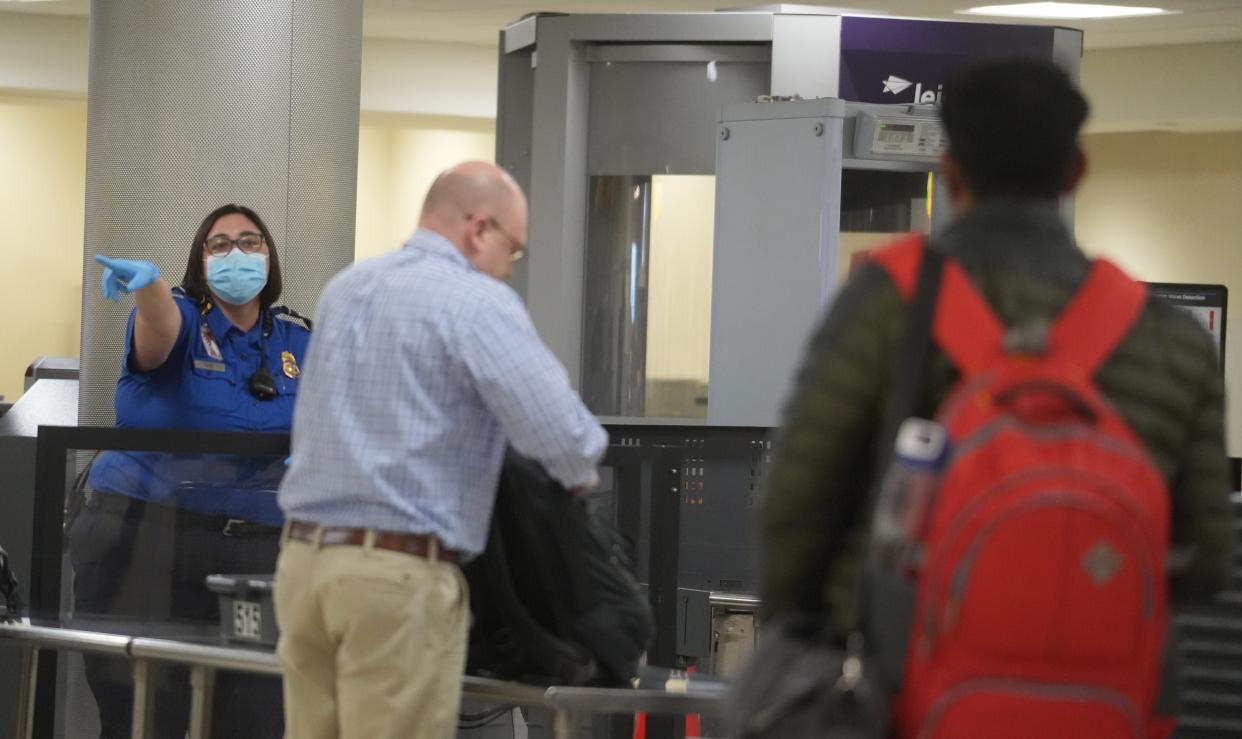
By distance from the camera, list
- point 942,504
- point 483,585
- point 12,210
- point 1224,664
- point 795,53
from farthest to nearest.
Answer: point 12,210
point 795,53
point 483,585
point 1224,664
point 942,504

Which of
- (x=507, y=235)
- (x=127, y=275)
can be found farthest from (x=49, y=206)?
(x=507, y=235)

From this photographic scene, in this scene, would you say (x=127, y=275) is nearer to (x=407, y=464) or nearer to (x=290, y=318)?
(x=290, y=318)

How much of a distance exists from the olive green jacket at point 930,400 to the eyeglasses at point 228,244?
2609 millimetres

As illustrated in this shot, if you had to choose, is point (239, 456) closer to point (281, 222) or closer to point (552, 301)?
point (281, 222)

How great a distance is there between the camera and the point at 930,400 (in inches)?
75.0

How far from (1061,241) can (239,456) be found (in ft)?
7.28

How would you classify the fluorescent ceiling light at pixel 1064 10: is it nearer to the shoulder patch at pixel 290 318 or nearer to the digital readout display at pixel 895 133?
the digital readout display at pixel 895 133

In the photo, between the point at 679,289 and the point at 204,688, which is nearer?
the point at 204,688

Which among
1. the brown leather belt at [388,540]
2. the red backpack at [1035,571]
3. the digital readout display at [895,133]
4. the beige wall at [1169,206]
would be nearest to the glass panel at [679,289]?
the digital readout display at [895,133]

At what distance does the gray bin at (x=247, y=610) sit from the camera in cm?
353

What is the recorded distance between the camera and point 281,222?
18.4 feet

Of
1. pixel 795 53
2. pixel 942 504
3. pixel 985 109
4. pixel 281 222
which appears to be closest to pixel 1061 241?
pixel 985 109

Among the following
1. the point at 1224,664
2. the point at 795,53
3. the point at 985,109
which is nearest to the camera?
the point at 985,109

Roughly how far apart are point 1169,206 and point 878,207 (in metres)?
8.91
